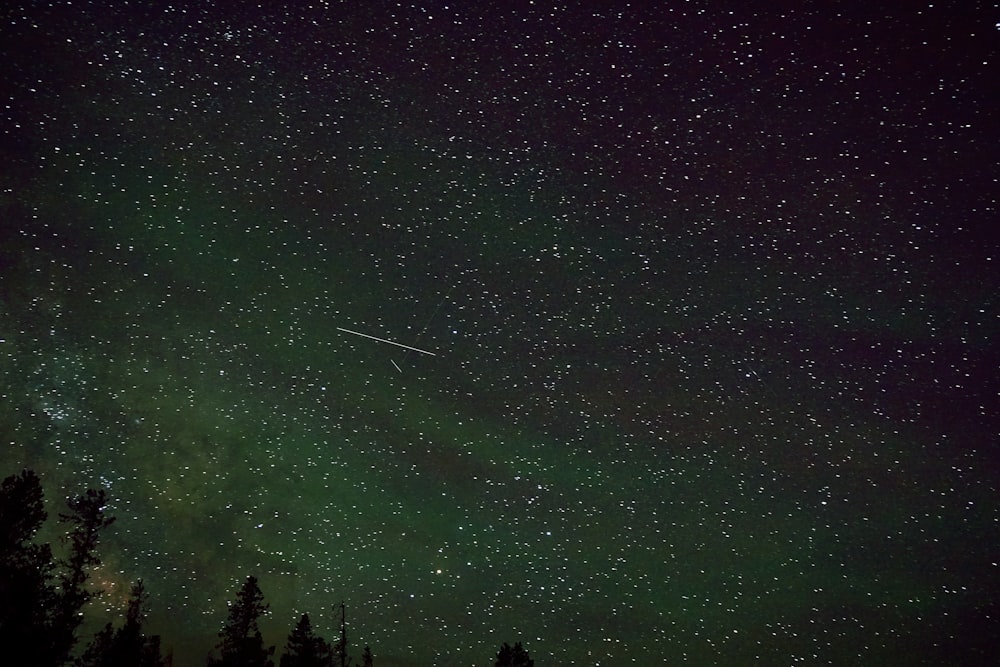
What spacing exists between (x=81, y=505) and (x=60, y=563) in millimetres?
1548

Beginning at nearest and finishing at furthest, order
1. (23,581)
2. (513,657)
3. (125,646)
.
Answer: (23,581)
(125,646)
(513,657)

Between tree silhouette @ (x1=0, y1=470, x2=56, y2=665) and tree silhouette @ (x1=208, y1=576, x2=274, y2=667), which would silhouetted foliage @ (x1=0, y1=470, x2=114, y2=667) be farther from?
tree silhouette @ (x1=208, y1=576, x2=274, y2=667)

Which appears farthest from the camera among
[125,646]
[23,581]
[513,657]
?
[513,657]

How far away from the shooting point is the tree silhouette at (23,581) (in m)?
10.8

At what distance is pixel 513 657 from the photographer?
71.4 ft

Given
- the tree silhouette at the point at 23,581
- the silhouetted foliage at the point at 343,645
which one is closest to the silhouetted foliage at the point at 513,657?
the silhouetted foliage at the point at 343,645

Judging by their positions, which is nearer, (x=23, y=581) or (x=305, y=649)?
(x=23, y=581)

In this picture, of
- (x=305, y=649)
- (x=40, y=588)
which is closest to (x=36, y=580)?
(x=40, y=588)

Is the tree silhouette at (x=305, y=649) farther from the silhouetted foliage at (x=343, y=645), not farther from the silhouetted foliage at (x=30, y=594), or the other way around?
the silhouetted foliage at (x=30, y=594)

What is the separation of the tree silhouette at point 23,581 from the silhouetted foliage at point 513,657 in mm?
14657

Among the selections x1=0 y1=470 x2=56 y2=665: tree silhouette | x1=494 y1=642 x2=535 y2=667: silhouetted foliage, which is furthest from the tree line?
x1=494 y1=642 x2=535 y2=667: silhouetted foliage

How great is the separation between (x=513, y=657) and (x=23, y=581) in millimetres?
15930

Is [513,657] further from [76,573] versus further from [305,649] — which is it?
[76,573]

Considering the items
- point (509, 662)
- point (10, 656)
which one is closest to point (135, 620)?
point (10, 656)
